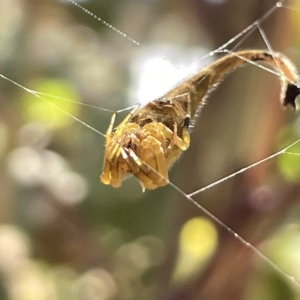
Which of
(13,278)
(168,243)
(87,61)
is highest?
(87,61)

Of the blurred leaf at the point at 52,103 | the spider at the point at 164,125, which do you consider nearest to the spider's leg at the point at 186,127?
the spider at the point at 164,125

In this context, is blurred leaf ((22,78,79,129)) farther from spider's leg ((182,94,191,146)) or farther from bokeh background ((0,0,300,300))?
spider's leg ((182,94,191,146))

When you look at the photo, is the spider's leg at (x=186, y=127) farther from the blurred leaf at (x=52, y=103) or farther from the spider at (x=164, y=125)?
the blurred leaf at (x=52, y=103)

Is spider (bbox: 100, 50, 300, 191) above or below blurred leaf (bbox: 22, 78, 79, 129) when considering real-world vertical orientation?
above

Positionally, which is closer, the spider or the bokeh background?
the spider

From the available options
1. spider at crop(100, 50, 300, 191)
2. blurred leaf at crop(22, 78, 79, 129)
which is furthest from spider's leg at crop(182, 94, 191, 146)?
blurred leaf at crop(22, 78, 79, 129)

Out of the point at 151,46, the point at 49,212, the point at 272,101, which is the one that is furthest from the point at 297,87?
the point at 49,212

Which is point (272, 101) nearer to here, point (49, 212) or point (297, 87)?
point (297, 87)
